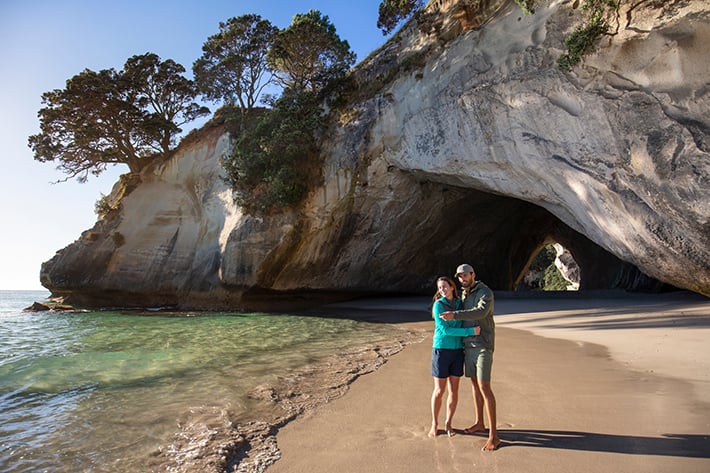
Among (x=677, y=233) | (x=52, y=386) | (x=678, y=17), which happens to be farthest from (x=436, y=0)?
(x=52, y=386)

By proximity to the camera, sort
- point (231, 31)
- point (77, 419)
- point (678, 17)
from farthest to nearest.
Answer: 1. point (231, 31)
2. point (678, 17)
3. point (77, 419)

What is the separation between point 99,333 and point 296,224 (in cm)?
849

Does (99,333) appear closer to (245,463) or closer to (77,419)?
(77,419)

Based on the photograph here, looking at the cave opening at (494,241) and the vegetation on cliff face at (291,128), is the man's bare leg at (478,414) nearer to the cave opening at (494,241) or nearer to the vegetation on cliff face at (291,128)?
the cave opening at (494,241)

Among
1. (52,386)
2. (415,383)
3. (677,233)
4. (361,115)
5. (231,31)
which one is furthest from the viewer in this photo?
(231,31)

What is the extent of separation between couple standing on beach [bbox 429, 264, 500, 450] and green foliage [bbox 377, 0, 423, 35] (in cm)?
1651

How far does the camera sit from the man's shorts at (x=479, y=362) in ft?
12.3

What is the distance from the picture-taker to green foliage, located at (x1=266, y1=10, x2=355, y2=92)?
2064cm

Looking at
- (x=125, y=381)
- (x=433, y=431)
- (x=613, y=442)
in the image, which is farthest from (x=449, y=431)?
(x=125, y=381)

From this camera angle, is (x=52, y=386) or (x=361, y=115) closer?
(x=52, y=386)

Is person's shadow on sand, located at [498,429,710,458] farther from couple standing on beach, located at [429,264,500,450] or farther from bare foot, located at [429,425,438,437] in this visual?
bare foot, located at [429,425,438,437]

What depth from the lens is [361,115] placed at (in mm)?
17281

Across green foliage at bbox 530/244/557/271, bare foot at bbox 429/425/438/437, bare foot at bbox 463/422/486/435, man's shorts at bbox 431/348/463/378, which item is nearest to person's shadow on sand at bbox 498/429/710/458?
bare foot at bbox 463/422/486/435

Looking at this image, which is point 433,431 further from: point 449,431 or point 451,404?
point 451,404
